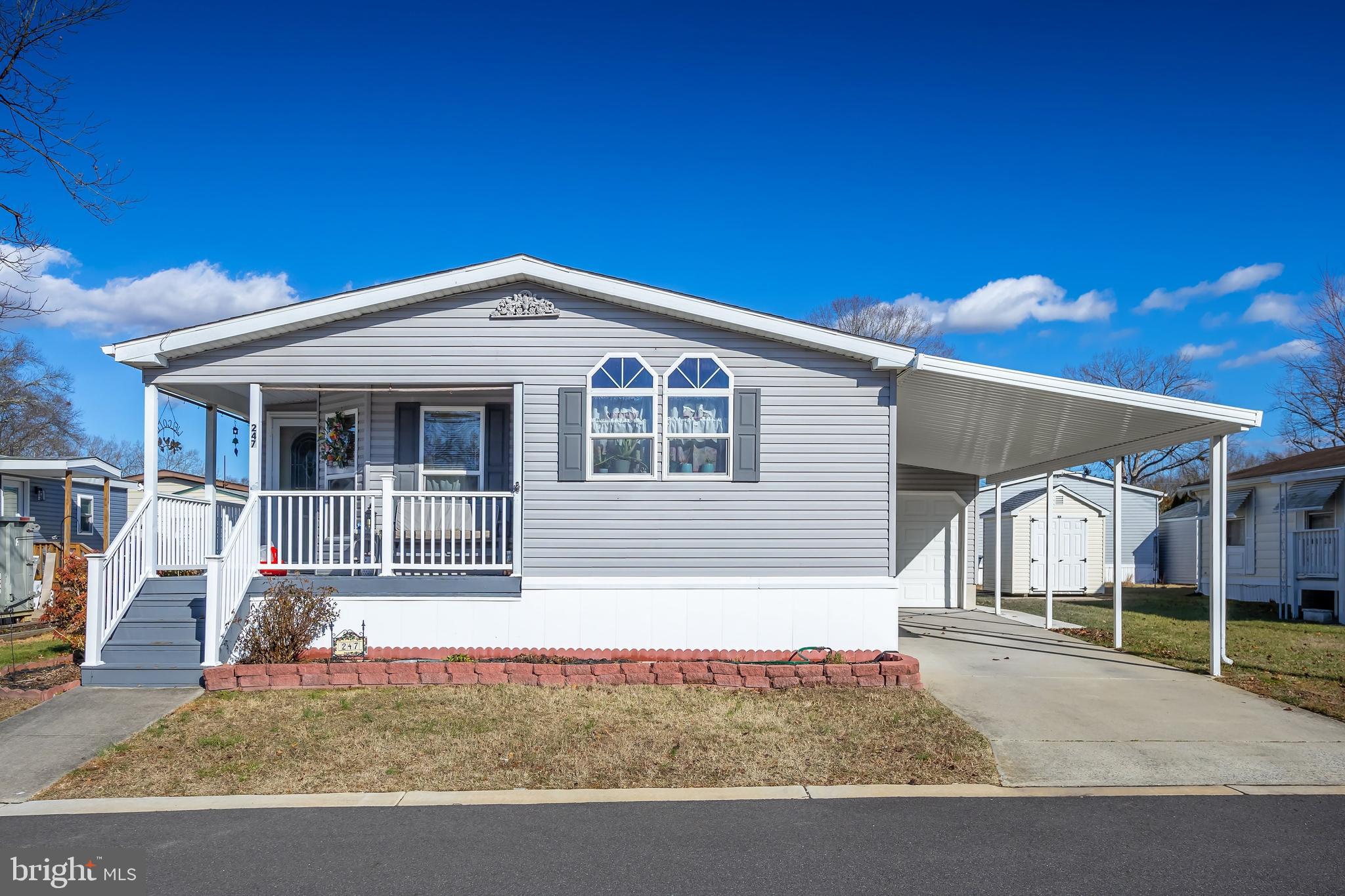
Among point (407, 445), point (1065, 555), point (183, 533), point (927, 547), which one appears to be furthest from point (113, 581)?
point (1065, 555)

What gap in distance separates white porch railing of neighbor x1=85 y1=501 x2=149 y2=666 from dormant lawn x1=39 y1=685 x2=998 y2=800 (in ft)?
4.60

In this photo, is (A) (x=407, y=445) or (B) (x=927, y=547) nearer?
(A) (x=407, y=445)

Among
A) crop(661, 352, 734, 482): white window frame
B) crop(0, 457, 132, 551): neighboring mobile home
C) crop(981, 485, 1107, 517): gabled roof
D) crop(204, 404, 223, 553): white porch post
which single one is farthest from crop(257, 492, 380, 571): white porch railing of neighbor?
crop(981, 485, 1107, 517): gabled roof

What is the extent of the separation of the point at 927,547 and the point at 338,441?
11.5m

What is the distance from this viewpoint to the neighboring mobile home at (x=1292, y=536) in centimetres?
1897

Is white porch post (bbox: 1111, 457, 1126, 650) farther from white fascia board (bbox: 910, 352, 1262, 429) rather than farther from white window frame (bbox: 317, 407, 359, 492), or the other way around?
white window frame (bbox: 317, 407, 359, 492)

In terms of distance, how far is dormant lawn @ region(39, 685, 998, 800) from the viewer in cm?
674

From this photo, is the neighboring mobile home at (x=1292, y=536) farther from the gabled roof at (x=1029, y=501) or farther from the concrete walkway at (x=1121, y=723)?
the concrete walkway at (x=1121, y=723)

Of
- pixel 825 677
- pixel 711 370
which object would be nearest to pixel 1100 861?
pixel 825 677

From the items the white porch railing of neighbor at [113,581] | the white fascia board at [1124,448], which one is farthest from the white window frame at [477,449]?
the white fascia board at [1124,448]

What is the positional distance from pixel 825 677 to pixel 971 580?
38.9ft

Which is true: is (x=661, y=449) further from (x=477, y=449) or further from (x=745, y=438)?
(x=477, y=449)

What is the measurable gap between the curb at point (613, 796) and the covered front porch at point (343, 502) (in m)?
3.06

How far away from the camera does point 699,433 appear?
10.5 meters
